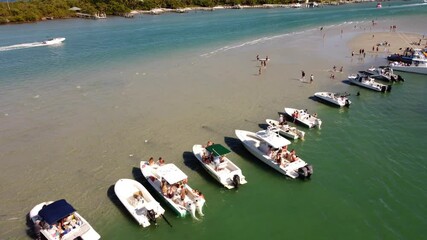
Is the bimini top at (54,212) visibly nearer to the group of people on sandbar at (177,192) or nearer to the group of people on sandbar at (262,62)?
the group of people on sandbar at (177,192)

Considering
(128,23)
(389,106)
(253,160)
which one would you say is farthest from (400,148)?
(128,23)

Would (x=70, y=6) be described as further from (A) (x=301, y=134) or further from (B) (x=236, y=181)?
(B) (x=236, y=181)

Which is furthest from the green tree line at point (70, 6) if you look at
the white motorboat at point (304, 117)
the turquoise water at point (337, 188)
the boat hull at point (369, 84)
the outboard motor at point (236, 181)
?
the outboard motor at point (236, 181)

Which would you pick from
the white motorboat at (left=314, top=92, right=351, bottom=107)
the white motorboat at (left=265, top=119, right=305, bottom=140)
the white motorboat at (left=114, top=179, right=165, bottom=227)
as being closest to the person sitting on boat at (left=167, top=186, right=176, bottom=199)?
the white motorboat at (left=114, top=179, right=165, bottom=227)

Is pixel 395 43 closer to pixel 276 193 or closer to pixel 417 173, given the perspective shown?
pixel 417 173

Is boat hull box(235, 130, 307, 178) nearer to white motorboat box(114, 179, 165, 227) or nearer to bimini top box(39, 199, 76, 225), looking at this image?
white motorboat box(114, 179, 165, 227)

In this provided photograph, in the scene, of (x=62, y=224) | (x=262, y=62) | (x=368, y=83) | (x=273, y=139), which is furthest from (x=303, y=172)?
(x=262, y=62)
